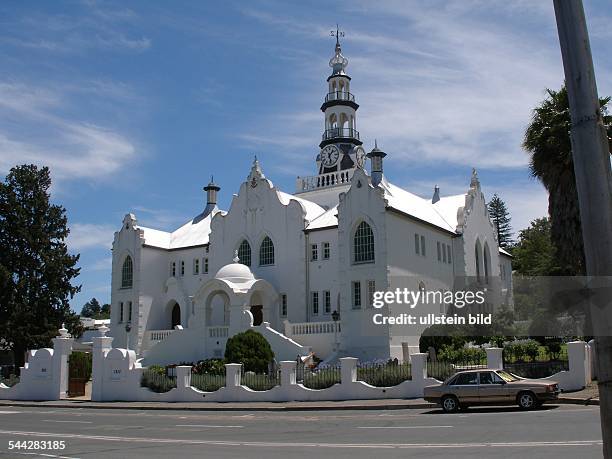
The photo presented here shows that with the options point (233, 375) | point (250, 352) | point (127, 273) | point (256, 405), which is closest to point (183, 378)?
point (233, 375)

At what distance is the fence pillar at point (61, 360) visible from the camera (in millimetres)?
33125

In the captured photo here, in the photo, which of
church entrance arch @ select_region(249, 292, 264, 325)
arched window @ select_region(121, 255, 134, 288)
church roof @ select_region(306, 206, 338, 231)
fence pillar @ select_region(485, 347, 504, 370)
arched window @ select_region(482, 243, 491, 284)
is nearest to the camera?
fence pillar @ select_region(485, 347, 504, 370)

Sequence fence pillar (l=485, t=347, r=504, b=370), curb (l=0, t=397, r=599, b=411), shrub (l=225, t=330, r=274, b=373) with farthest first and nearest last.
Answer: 1. shrub (l=225, t=330, r=274, b=373)
2. fence pillar (l=485, t=347, r=504, b=370)
3. curb (l=0, t=397, r=599, b=411)

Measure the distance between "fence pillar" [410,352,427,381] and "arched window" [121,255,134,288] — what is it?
97.1 ft

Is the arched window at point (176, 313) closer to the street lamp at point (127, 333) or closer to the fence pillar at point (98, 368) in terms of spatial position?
the street lamp at point (127, 333)

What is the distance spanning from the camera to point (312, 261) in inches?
1649

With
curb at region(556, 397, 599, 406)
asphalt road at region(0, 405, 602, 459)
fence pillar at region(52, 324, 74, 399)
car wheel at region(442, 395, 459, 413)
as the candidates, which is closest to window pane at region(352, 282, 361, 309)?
asphalt road at region(0, 405, 602, 459)

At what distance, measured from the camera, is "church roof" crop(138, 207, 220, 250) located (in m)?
50.3

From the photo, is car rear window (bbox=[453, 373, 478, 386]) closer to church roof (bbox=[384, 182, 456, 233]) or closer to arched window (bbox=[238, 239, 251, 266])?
church roof (bbox=[384, 182, 456, 233])

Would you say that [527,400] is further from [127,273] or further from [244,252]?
[127,273]

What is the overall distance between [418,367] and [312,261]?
1793 centimetres

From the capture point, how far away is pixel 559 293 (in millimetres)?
33719

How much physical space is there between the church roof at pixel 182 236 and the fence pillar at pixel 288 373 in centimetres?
2362

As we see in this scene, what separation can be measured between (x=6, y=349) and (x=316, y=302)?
23863 millimetres
